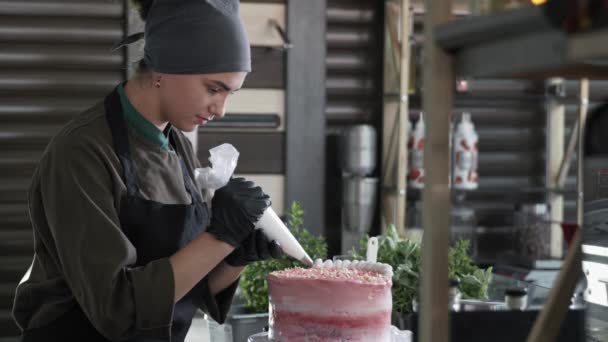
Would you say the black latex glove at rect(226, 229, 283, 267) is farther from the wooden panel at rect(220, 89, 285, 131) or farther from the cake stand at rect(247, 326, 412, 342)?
the wooden panel at rect(220, 89, 285, 131)

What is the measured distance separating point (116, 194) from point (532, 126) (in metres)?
3.52

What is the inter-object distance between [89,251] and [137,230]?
0.20 meters

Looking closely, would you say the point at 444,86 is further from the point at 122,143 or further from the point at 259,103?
the point at 259,103

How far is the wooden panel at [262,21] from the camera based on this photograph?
184 inches

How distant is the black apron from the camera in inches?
83.7

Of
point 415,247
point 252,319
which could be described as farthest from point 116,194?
point 415,247

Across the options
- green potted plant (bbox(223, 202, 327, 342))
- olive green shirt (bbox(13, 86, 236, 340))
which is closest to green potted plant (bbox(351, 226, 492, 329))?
green potted plant (bbox(223, 202, 327, 342))

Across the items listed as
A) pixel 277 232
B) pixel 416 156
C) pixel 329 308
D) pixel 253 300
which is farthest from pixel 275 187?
pixel 329 308

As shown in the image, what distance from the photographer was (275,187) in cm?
477

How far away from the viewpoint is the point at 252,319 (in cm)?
256

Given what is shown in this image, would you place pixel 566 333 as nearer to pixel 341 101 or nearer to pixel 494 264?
pixel 494 264

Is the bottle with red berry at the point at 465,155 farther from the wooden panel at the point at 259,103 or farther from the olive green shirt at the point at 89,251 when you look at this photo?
the olive green shirt at the point at 89,251

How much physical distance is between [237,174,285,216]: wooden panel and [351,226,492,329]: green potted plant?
2098 millimetres

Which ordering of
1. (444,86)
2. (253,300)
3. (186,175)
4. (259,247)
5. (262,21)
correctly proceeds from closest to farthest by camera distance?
(444,86)
(259,247)
(186,175)
(253,300)
(262,21)
